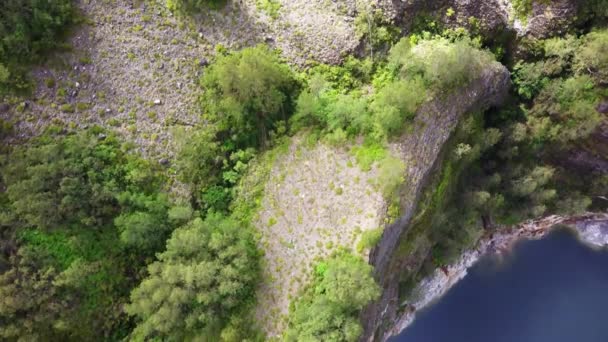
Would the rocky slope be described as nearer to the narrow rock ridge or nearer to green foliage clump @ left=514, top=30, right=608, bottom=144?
green foliage clump @ left=514, top=30, right=608, bottom=144

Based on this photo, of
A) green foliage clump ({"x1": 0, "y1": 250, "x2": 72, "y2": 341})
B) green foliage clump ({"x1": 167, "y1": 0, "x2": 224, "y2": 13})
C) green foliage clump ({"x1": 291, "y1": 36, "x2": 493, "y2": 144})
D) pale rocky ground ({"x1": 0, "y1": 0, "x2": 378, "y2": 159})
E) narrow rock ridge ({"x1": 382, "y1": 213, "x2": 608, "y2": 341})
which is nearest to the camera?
green foliage clump ({"x1": 0, "y1": 250, "x2": 72, "y2": 341})

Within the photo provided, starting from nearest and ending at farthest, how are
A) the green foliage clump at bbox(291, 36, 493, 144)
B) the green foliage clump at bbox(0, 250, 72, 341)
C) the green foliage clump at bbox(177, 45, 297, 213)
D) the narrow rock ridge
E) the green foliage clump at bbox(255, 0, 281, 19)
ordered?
the green foliage clump at bbox(0, 250, 72, 341)
the green foliage clump at bbox(291, 36, 493, 144)
the green foliage clump at bbox(177, 45, 297, 213)
the green foliage clump at bbox(255, 0, 281, 19)
the narrow rock ridge

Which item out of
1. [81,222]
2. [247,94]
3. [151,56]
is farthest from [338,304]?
[151,56]

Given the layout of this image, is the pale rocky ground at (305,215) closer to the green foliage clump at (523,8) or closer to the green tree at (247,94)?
the green tree at (247,94)

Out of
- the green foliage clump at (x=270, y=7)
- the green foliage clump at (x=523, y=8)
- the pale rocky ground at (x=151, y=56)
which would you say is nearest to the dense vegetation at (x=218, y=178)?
the pale rocky ground at (x=151, y=56)

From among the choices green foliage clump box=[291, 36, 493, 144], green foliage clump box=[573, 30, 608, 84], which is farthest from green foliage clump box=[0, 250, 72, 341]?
green foliage clump box=[573, 30, 608, 84]

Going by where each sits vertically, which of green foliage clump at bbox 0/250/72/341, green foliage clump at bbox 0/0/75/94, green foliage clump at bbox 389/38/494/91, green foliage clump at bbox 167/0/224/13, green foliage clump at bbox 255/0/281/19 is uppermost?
green foliage clump at bbox 389/38/494/91
